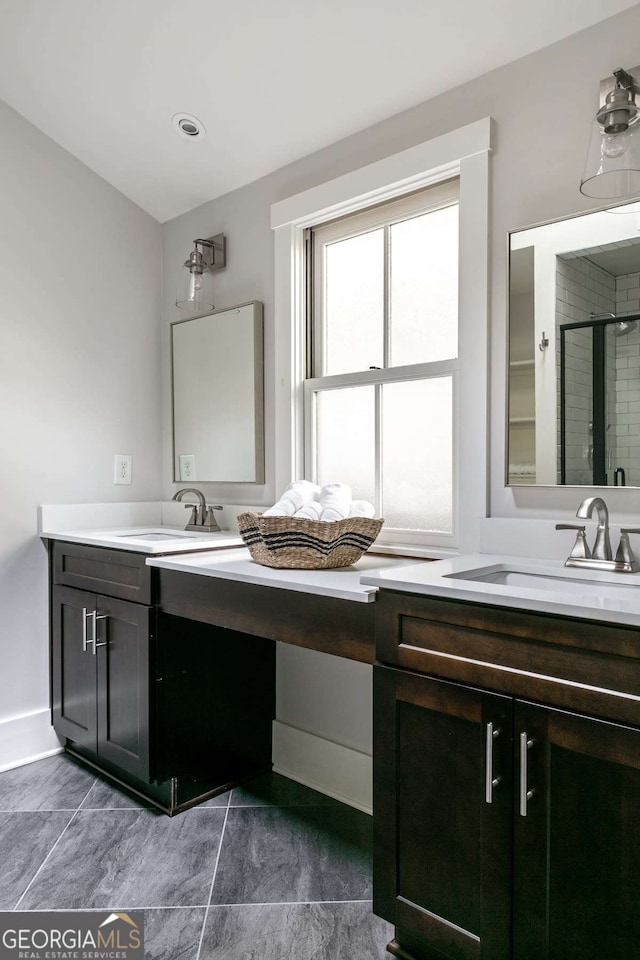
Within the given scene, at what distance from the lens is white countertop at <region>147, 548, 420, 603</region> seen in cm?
144

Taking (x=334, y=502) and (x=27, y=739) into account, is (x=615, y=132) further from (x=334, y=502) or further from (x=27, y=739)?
(x=27, y=739)

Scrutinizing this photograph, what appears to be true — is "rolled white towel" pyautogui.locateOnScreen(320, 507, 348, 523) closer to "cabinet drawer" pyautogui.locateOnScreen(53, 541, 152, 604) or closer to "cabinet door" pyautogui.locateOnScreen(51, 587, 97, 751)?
"cabinet drawer" pyautogui.locateOnScreen(53, 541, 152, 604)

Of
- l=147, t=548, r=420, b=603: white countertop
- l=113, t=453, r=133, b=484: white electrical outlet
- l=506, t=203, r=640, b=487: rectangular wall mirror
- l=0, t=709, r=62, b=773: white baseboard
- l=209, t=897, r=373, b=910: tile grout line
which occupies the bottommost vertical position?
l=209, t=897, r=373, b=910: tile grout line

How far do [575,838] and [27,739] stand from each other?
2031 millimetres

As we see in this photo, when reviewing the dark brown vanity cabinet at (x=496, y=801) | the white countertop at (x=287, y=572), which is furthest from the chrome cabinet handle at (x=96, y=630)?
the dark brown vanity cabinet at (x=496, y=801)

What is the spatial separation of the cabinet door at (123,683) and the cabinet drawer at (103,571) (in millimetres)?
43

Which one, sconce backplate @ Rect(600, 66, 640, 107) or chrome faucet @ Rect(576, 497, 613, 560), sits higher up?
sconce backplate @ Rect(600, 66, 640, 107)

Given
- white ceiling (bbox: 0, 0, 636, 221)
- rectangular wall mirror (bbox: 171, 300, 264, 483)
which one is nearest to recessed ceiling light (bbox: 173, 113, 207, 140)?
white ceiling (bbox: 0, 0, 636, 221)

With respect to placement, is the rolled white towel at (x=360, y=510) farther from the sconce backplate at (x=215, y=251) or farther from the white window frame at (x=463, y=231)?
the sconce backplate at (x=215, y=251)

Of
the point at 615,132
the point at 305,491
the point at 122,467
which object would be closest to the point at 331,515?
the point at 305,491

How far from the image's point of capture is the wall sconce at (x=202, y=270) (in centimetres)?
253

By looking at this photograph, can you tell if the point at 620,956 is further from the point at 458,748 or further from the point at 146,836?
the point at 146,836

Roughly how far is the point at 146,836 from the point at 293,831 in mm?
430

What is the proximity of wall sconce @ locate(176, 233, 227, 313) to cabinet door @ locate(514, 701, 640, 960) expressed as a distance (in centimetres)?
196
